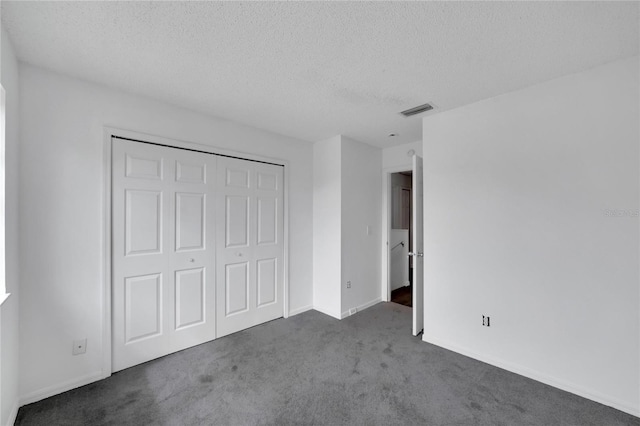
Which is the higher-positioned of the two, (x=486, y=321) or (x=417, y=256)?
(x=417, y=256)

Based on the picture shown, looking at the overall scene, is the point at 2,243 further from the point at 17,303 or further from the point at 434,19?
the point at 434,19

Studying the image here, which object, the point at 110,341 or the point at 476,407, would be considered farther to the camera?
the point at 110,341

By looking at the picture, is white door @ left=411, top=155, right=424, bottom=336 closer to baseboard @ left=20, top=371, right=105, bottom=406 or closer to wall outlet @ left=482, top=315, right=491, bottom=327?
wall outlet @ left=482, top=315, right=491, bottom=327

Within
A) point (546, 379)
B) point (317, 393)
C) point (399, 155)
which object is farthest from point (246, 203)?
point (546, 379)

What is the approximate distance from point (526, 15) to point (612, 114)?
1.11 meters

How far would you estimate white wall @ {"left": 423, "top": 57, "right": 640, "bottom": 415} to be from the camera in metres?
1.84

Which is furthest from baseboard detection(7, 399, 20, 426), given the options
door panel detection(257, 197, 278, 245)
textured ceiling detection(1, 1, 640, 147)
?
textured ceiling detection(1, 1, 640, 147)

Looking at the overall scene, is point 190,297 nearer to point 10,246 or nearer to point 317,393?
point 10,246

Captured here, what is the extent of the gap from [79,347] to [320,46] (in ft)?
9.41

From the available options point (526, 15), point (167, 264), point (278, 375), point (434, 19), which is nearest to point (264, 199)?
point (167, 264)

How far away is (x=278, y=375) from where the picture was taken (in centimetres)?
222

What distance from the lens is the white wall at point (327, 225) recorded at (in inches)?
138

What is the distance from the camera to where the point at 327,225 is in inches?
143

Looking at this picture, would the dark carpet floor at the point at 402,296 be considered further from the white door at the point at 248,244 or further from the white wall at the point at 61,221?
the white wall at the point at 61,221
